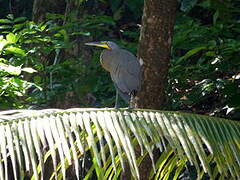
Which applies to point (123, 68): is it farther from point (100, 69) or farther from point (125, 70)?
point (100, 69)

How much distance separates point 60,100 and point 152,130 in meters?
2.68

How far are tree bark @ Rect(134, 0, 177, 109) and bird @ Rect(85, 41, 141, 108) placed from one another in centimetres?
10

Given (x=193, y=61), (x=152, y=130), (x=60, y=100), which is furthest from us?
(x=193, y=61)

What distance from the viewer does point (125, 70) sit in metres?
3.65

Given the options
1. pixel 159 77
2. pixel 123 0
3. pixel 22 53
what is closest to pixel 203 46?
pixel 159 77

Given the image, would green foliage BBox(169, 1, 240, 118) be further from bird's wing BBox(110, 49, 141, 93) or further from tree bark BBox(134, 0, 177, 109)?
tree bark BBox(134, 0, 177, 109)

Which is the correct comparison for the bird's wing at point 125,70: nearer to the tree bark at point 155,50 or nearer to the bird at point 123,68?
the bird at point 123,68

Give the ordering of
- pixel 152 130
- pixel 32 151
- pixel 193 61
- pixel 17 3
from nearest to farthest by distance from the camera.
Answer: pixel 32 151, pixel 152 130, pixel 193 61, pixel 17 3

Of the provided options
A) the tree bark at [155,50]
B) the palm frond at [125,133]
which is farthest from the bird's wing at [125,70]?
the palm frond at [125,133]

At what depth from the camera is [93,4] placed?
613 centimetres

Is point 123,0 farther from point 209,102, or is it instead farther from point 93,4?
point 209,102

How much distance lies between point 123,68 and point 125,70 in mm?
33

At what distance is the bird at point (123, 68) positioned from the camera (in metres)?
3.41

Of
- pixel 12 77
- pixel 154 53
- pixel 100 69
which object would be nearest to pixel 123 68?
pixel 154 53
